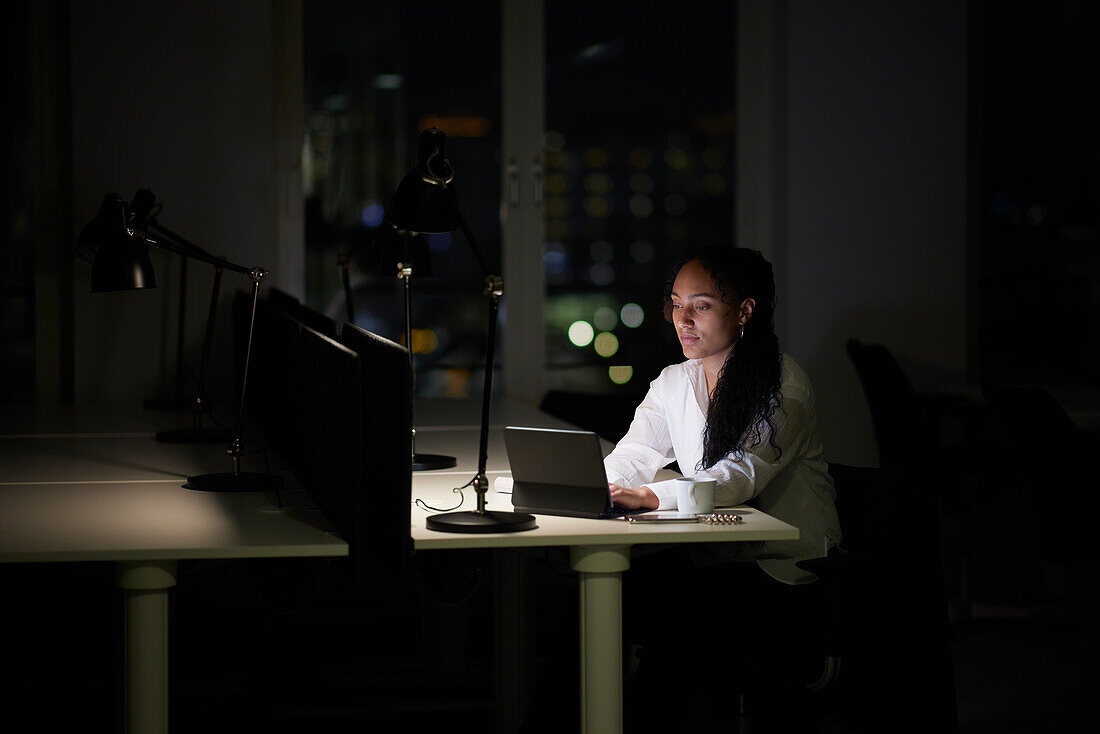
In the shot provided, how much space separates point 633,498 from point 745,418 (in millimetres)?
275

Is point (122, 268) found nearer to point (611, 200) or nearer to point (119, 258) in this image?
point (119, 258)

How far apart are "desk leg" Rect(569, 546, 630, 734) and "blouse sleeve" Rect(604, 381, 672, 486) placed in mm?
477

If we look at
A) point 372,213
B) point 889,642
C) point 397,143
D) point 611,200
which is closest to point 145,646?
point 889,642

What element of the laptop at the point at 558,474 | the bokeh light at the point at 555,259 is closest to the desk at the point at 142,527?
the laptop at the point at 558,474

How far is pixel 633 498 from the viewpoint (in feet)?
7.06

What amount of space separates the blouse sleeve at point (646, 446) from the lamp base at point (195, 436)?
54.8 inches

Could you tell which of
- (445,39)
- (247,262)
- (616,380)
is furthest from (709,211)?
(247,262)

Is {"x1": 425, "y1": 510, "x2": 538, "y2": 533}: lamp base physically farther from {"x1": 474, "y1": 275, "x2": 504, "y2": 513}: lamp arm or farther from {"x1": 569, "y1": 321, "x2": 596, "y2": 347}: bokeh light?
{"x1": 569, "y1": 321, "x2": 596, "y2": 347}: bokeh light

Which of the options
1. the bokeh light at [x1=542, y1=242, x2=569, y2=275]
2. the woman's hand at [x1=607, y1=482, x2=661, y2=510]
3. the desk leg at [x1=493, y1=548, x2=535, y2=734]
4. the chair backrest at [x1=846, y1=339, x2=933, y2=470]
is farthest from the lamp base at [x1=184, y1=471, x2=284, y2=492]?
the bokeh light at [x1=542, y1=242, x2=569, y2=275]

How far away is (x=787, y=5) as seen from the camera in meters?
5.17

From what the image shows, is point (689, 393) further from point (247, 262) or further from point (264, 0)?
point (264, 0)

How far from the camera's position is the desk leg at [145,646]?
1.85m

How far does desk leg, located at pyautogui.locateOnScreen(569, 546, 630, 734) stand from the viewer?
1957 mm

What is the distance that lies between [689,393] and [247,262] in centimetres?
291
